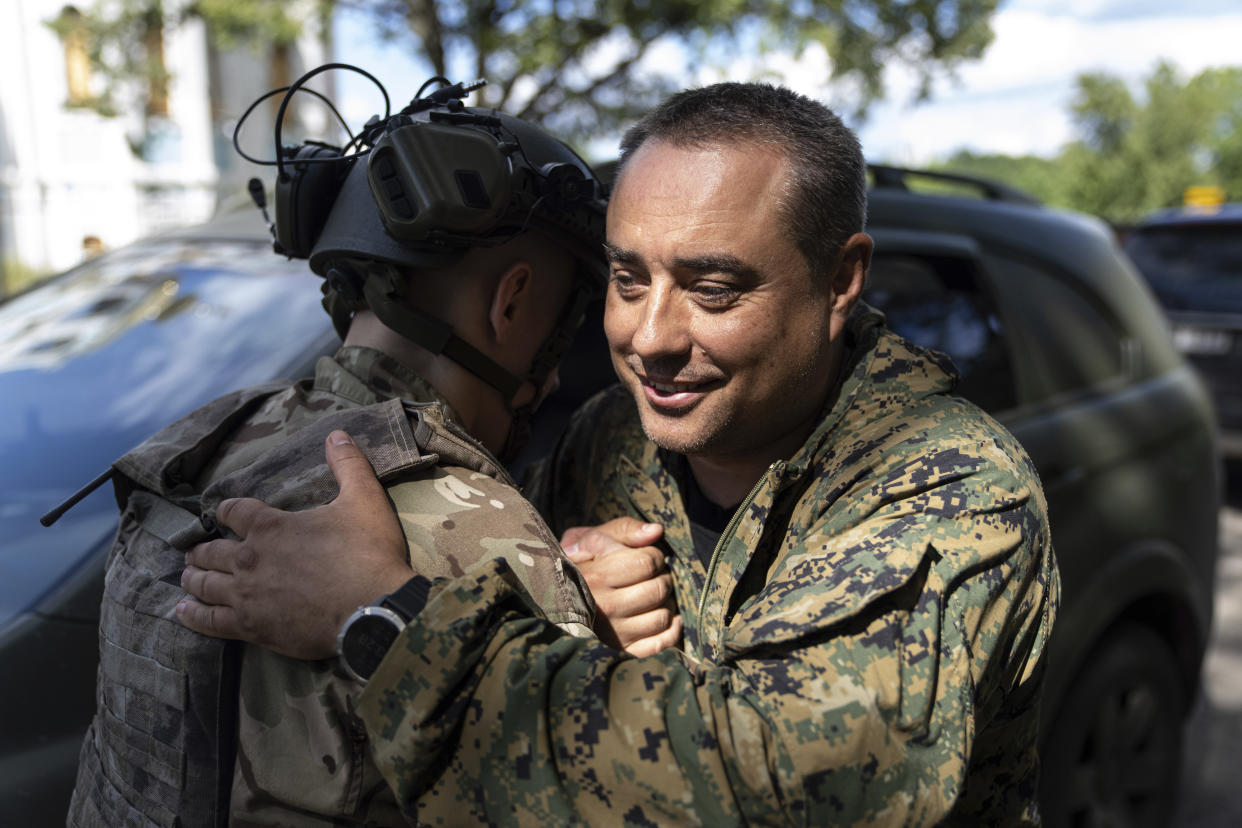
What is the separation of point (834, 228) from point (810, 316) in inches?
5.7

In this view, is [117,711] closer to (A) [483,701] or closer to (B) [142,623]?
(B) [142,623]

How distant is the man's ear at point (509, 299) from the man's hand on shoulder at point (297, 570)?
0.43m

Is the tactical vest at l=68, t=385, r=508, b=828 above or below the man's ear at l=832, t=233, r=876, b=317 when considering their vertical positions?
below

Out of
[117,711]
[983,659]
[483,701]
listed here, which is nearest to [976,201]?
[983,659]

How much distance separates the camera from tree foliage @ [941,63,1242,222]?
1534 inches

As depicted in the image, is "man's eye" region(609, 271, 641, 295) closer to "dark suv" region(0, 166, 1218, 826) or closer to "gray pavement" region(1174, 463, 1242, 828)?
"dark suv" region(0, 166, 1218, 826)

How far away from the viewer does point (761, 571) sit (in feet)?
5.49

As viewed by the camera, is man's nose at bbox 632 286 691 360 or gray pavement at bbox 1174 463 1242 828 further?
gray pavement at bbox 1174 463 1242 828

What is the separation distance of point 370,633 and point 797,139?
0.96m

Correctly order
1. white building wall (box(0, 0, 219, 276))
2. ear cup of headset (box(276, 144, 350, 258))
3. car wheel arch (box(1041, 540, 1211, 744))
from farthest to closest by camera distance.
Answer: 1. white building wall (box(0, 0, 219, 276))
2. car wheel arch (box(1041, 540, 1211, 744))
3. ear cup of headset (box(276, 144, 350, 258))

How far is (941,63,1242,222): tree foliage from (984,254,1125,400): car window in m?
29.4

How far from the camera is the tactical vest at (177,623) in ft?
4.52

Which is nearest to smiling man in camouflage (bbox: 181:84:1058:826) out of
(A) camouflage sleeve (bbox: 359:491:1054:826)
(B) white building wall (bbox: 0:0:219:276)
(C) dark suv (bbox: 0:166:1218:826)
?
(A) camouflage sleeve (bbox: 359:491:1054:826)

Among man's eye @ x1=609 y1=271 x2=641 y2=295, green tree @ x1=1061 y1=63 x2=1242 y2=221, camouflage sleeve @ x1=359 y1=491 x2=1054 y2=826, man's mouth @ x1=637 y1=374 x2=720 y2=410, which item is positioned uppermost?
man's eye @ x1=609 y1=271 x2=641 y2=295
